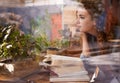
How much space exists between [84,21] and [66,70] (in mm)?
254

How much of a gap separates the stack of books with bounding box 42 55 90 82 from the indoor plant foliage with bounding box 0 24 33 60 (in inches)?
5.2

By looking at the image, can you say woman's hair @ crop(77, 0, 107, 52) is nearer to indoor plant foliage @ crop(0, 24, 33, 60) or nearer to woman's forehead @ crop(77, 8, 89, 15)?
woman's forehead @ crop(77, 8, 89, 15)

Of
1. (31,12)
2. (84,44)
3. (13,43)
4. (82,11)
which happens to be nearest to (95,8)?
(82,11)

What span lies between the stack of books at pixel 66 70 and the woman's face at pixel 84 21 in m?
0.16

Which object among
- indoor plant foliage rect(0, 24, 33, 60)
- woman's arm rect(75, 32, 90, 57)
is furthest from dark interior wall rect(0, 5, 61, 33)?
woman's arm rect(75, 32, 90, 57)

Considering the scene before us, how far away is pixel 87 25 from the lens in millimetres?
1122

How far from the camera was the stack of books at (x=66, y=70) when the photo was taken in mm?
1080

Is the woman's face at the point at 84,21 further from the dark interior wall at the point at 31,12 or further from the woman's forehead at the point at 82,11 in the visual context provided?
the dark interior wall at the point at 31,12

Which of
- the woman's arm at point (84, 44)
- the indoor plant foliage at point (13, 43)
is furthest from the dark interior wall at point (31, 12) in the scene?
the woman's arm at point (84, 44)

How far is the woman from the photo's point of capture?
1.10 m

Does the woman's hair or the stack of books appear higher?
the woman's hair

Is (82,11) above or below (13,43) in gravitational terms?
above

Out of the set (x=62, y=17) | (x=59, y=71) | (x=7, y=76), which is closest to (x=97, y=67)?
(x=59, y=71)

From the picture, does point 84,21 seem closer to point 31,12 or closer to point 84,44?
point 84,44
